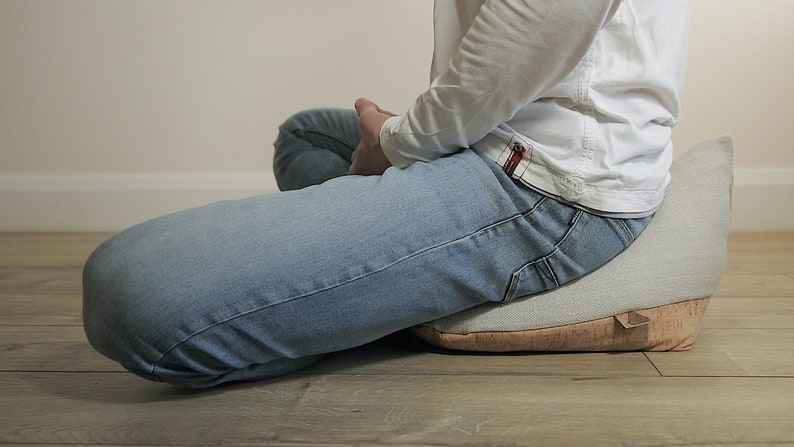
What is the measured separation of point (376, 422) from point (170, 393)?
28 centimetres

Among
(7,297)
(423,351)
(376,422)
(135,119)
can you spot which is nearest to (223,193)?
(135,119)

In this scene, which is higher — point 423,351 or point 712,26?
point 712,26

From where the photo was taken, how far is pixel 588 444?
2.42 feet

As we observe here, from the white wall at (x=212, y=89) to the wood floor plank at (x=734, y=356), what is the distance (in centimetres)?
125

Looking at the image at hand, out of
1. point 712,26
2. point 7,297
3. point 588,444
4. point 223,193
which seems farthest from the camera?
point 223,193

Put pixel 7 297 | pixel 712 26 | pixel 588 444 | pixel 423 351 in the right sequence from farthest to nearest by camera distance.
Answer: pixel 712 26 < pixel 7 297 < pixel 423 351 < pixel 588 444

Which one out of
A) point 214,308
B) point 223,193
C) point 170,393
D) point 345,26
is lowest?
point 223,193

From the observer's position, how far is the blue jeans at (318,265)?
32.9 inches

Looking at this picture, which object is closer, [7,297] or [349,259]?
[349,259]

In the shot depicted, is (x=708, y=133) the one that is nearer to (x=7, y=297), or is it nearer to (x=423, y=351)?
(x=423, y=351)

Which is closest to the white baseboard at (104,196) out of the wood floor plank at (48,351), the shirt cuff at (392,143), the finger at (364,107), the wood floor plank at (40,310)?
the wood floor plank at (40,310)

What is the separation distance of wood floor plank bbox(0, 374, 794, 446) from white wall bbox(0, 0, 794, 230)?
1.47 m

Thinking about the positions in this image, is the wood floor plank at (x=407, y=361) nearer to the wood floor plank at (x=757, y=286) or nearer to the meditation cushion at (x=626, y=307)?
the meditation cushion at (x=626, y=307)

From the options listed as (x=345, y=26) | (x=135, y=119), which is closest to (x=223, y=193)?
(x=135, y=119)
